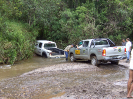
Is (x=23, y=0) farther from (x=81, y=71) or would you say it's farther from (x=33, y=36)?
(x=81, y=71)

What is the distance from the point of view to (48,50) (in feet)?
47.7

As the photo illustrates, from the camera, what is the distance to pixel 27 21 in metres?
19.3

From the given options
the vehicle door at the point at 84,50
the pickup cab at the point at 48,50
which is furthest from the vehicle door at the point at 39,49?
the vehicle door at the point at 84,50

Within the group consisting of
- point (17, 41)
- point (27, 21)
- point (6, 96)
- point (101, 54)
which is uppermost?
point (27, 21)

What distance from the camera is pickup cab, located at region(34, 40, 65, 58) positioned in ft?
46.8

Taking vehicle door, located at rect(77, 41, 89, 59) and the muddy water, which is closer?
the muddy water

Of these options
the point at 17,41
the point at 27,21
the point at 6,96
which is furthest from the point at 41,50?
the point at 6,96

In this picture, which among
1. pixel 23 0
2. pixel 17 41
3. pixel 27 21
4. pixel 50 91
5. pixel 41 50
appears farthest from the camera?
pixel 27 21

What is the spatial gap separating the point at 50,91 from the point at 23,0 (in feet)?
48.8

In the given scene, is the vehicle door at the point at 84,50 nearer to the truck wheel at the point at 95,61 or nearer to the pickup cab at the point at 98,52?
the pickup cab at the point at 98,52

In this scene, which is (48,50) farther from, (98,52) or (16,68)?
(98,52)

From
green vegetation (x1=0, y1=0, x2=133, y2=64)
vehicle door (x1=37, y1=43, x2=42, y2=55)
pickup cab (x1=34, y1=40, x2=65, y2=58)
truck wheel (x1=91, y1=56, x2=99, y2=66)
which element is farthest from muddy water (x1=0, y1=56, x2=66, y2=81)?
green vegetation (x1=0, y1=0, x2=133, y2=64)

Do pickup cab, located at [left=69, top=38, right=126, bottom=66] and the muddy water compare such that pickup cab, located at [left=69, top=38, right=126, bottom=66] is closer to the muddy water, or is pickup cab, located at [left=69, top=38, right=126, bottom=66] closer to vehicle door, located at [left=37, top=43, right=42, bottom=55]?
the muddy water

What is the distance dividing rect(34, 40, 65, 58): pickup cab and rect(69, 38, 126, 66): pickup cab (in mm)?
2605
